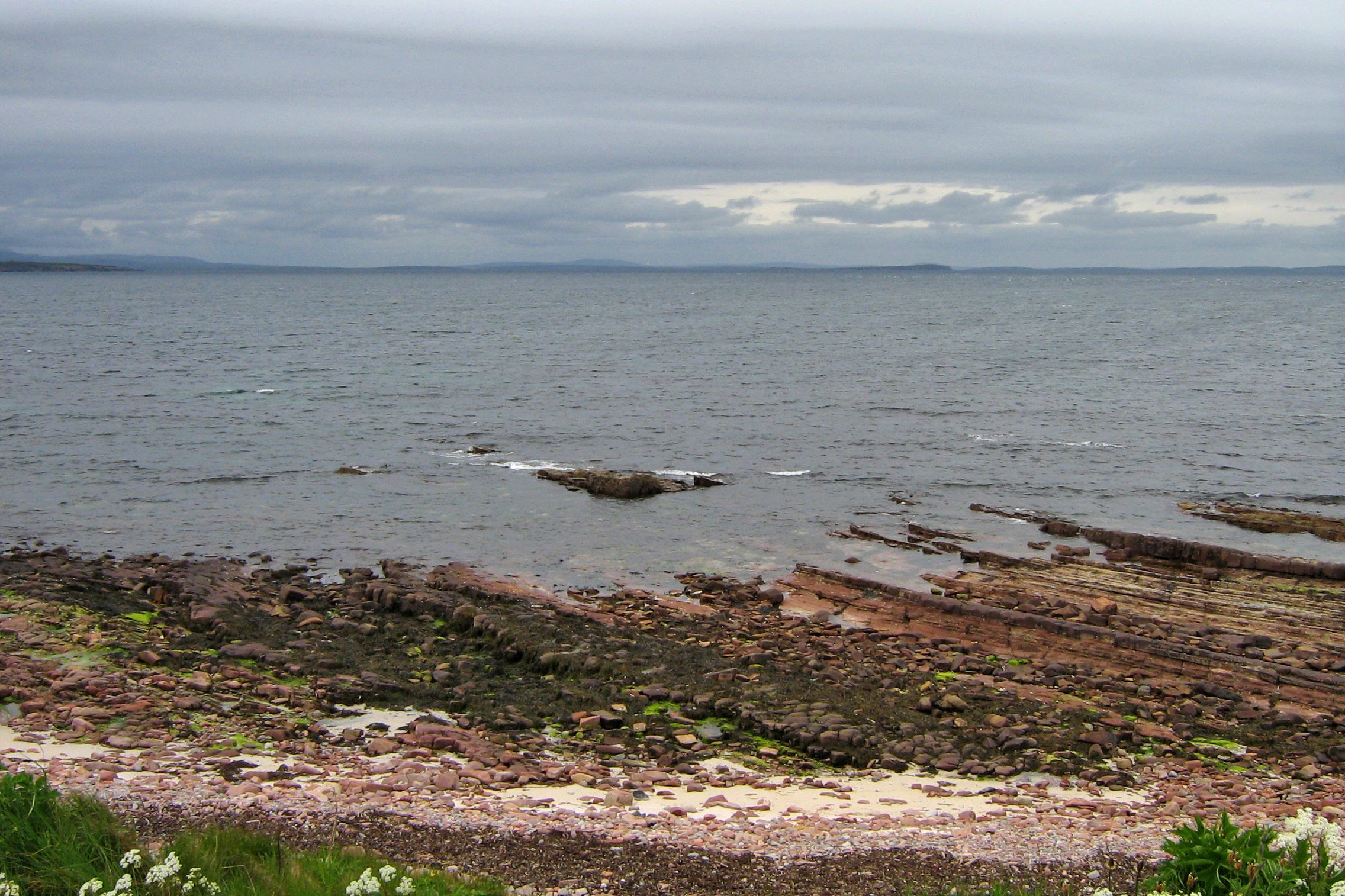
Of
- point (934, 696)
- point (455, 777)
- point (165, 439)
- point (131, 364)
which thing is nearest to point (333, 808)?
point (455, 777)

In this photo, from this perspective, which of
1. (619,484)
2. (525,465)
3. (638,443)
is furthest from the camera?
(638,443)

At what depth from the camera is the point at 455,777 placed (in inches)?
571

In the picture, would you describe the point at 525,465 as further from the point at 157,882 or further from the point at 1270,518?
the point at 157,882

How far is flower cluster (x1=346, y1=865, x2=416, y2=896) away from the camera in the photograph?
948 centimetres

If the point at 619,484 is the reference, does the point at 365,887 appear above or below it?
above

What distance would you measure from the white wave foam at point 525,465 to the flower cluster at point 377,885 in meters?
30.6

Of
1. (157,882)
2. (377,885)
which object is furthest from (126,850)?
(377,885)

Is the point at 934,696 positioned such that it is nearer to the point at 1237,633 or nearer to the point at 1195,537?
the point at 1237,633

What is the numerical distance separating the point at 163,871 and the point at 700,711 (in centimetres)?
1000

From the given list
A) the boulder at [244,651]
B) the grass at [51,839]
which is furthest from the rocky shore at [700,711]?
the grass at [51,839]

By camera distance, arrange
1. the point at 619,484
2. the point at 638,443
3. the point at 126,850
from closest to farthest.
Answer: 1. the point at 126,850
2. the point at 619,484
3. the point at 638,443

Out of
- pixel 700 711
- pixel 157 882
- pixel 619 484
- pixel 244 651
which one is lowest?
pixel 700 711

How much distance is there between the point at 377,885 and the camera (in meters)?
9.49

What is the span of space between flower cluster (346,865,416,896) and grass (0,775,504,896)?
4.0 inches
